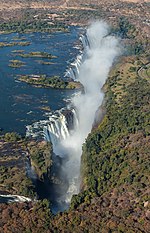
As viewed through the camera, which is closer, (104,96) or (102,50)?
(104,96)

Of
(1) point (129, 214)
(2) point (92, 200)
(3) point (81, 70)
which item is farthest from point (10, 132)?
(3) point (81, 70)

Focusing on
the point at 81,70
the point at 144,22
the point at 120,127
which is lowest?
the point at 120,127

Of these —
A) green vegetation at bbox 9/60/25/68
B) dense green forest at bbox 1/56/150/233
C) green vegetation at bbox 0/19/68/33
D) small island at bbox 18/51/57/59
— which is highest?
green vegetation at bbox 0/19/68/33

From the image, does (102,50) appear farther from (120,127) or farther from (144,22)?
(120,127)

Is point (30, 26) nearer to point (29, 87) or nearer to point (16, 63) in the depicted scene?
point (16, 63)

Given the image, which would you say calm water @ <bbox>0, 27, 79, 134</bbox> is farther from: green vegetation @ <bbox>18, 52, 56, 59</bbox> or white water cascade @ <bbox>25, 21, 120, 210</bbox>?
white water cascade @ <bbox>25, 21, 120, 210</bbox>

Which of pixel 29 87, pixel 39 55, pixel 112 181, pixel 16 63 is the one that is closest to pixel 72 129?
pixel 29 87

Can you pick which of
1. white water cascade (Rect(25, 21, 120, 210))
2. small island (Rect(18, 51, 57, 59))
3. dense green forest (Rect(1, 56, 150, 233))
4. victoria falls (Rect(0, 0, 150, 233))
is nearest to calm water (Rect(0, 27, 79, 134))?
victoria falls (Rect(0, 0, 150, 233))
